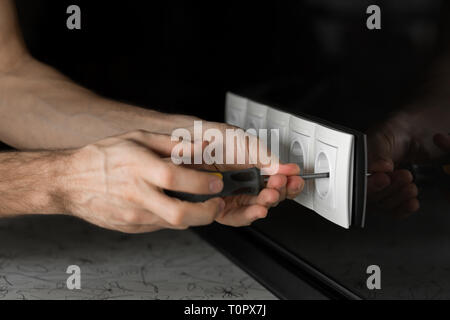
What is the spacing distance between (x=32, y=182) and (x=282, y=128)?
326 millimetres

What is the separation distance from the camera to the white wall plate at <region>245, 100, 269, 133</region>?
79 centimetres

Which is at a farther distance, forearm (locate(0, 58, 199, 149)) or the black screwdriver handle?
forearm (locate(0, 58, 199, 149))

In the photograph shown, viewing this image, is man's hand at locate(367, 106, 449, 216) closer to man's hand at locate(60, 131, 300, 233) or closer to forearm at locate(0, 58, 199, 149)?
man's hand at locate(60, 131, 300, 233)

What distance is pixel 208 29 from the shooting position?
3.29 ft

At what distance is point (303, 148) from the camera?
679mm

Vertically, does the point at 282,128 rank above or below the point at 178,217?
above

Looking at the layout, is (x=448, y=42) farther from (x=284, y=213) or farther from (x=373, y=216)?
(x=284, y=213)

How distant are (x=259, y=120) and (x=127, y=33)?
0.37 m

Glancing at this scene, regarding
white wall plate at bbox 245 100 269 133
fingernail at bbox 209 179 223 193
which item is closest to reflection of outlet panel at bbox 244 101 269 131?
white wall plate at bbox 245 100 269 133

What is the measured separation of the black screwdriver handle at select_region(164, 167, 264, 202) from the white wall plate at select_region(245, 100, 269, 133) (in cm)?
22

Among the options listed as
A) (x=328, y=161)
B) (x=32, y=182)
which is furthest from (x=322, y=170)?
(x=32, y=182)

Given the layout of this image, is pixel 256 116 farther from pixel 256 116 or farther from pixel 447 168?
pixel 447 168

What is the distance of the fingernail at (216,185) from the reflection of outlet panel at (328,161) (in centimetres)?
14

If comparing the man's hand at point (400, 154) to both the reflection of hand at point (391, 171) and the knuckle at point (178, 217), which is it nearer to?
the reflection of hand at point (391, 171)
